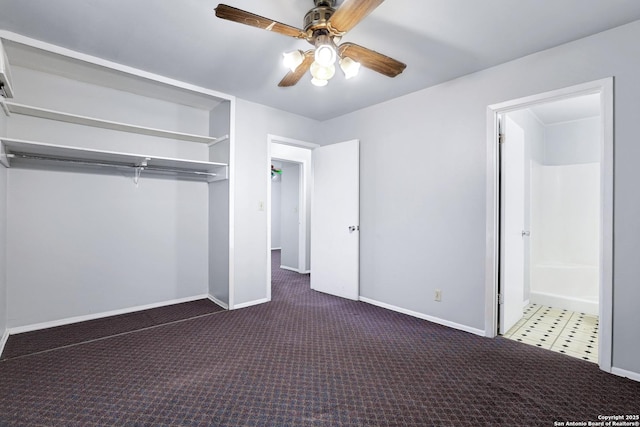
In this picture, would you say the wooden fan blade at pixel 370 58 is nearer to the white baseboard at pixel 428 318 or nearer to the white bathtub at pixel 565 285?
the white baseboard at pixel 428 318

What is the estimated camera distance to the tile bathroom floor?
265 centimetres

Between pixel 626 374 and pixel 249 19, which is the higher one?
pixel 249 19

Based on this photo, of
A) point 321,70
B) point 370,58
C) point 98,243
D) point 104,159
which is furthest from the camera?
point 98,243

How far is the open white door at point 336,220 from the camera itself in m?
3.93

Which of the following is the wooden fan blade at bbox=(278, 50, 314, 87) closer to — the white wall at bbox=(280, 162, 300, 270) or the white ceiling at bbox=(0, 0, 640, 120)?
the white ceiling at bbox=(0, 0, 640, 120)

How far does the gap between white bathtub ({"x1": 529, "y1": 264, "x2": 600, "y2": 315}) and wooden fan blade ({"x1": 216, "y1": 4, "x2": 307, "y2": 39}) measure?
4.30 meters

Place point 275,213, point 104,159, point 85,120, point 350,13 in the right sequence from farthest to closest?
point 275,213 < point 104,159 < point 85,120 < point 350,13

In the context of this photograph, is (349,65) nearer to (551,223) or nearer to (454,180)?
(454,180)

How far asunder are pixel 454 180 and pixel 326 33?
1960 mm

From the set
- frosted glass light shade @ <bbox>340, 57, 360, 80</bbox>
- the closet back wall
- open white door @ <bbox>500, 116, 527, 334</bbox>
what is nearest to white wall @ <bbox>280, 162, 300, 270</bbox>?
the closet back wall

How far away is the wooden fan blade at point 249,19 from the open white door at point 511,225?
224 centimetres

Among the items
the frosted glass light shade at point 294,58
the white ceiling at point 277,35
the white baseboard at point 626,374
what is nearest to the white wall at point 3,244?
the white ceiling at point 277,35

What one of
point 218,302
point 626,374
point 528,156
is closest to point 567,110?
point 528,156

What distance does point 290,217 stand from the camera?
247 inches
